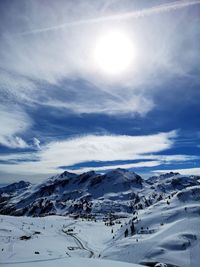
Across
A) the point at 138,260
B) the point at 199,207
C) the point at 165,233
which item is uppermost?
the point at 199,207

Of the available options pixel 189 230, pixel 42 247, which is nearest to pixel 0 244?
pixel 42 247

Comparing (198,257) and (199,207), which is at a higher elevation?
(199,207)

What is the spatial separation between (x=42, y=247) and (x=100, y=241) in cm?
2498

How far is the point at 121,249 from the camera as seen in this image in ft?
219

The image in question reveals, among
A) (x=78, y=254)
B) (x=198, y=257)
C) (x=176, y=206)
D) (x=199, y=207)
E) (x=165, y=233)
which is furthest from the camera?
(x=176, y=206)

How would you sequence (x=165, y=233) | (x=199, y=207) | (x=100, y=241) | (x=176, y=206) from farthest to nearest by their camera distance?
(x=176, y=206), (x=100, y=241), (x=199, y=207), (x=165, y=233)

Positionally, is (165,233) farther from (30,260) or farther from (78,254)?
(30,260)

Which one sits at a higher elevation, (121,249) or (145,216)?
(145,216)

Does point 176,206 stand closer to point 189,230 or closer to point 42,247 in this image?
point 189,230

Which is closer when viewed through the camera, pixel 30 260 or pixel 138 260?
pixel 30 260

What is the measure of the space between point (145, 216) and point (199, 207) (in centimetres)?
1766

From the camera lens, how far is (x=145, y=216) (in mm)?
94000

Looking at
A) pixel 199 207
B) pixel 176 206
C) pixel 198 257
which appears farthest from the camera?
pixel 176 206

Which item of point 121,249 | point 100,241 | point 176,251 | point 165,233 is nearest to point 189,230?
point 165,233
